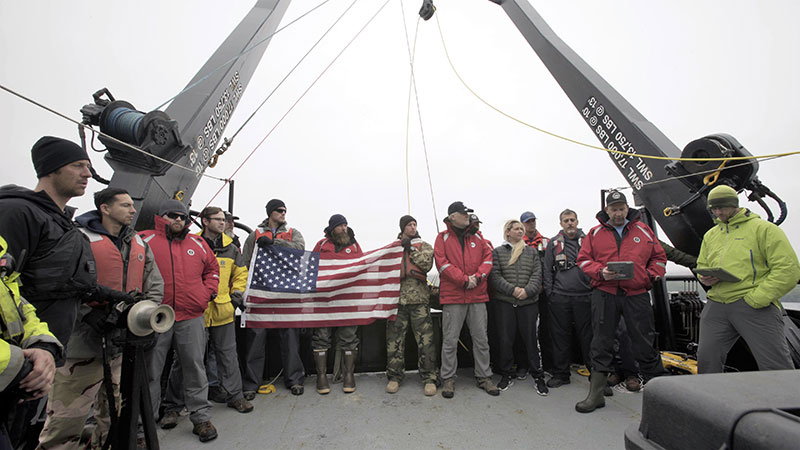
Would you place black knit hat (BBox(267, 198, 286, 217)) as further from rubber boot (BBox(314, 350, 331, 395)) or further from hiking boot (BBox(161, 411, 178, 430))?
hiking boot (BBox(161, 411, 178, 430))

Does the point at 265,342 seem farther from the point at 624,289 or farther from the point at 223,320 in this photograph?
the point at 624,289

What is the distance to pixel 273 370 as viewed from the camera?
13.2 ft

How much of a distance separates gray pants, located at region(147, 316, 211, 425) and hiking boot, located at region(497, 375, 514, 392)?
2.86 meters

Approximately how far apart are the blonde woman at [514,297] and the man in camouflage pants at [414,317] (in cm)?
82

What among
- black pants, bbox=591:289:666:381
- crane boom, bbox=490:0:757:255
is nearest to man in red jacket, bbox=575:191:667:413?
black pants, bbox=591:289:666:381

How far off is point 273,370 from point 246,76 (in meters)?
4.10

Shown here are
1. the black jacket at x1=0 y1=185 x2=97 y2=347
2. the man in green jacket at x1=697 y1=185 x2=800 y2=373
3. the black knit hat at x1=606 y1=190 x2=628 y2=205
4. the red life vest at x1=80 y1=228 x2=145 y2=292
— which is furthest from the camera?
the black knit hat at x1=606 y1=190 x2=628 y2=205

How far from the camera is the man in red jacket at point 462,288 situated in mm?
3619

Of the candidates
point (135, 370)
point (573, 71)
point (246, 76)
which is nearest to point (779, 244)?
point (573, 71)

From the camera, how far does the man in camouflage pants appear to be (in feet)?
12.2

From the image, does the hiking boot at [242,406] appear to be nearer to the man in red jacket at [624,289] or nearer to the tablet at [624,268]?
the man in red jacket at [624,289]

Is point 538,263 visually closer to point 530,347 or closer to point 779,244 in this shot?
point 530,347

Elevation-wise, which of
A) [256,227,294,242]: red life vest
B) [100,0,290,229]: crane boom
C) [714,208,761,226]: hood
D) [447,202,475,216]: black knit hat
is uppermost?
[100,0,290,229]: crane boom

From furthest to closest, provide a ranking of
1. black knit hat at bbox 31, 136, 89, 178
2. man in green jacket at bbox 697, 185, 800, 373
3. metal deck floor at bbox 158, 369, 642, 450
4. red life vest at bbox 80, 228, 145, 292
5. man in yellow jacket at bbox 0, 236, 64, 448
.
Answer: metal deck floor at bbox 158, 369, 642, 450 < man in green jacket at bbox 697, 185, 800, 373 < red life vest at bbox 80, 228, 145, 292 < black knit hat at bbox 31, 136, 89, 178 < man in yellow jacket at bbox 0, 236, 64, 448
